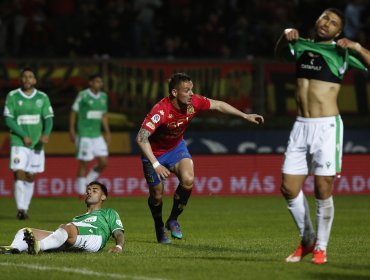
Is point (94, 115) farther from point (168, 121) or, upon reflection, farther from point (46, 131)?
point (168, 121)

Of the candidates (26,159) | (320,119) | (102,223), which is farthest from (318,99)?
(26,159)

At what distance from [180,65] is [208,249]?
11.4 m

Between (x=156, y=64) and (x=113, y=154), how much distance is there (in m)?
2.14

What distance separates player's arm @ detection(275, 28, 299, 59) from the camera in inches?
390

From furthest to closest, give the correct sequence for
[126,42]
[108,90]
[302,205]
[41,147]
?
[126,42] < [108,90] < [41,147] < [302,205]

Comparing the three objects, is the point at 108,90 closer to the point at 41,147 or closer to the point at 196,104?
the point at 41,147

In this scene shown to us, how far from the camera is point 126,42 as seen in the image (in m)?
24.8

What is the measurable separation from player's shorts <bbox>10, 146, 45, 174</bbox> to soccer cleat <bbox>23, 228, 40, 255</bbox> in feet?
23.0

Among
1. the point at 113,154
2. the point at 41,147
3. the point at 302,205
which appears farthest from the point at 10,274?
the point at 113,154

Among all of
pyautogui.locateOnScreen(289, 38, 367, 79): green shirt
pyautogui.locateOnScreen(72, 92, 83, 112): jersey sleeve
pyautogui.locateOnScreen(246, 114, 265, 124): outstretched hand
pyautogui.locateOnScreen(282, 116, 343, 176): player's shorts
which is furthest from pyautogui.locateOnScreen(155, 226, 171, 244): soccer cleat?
pyautogui.locateOnScreen(72, 92, 83, 112): jersey sleeve

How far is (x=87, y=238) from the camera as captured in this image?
11.2 metres

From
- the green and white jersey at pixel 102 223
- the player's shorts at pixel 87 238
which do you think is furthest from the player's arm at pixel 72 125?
the player's shorts at pixel 87 238

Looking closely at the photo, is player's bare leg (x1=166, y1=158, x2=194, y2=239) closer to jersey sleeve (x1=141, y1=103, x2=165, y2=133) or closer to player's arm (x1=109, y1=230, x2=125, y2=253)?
jersey sleeve (x1=141, y1=103, x2=165, y2=133)

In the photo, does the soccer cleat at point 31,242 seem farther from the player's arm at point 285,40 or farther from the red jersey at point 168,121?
the player's arm at point 285,40
